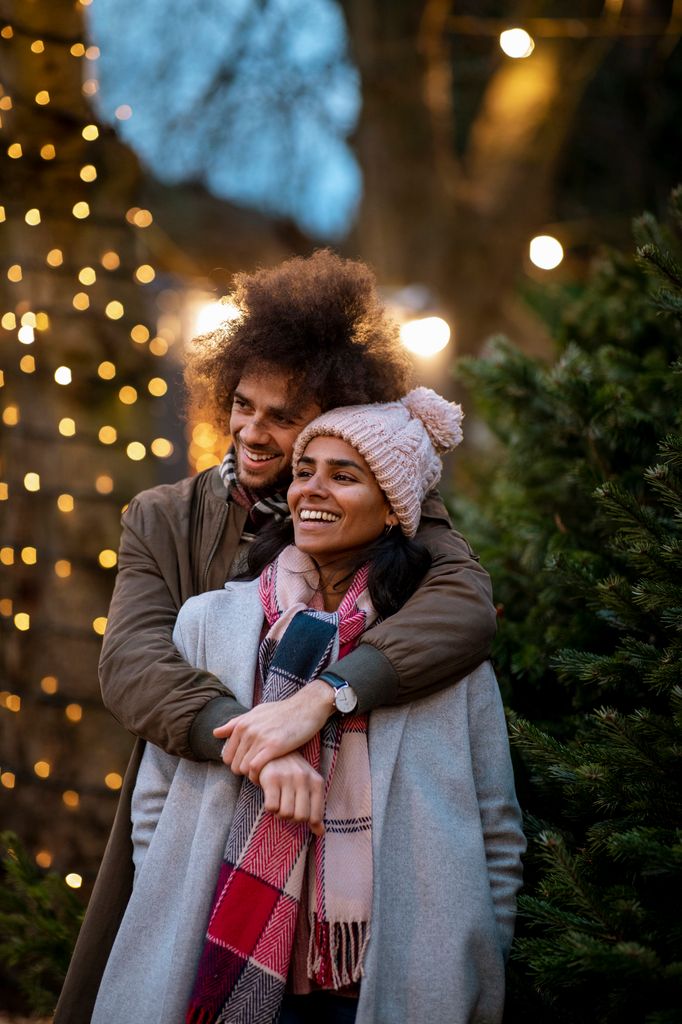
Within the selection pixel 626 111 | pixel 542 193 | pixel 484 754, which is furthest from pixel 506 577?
pixel 626 111

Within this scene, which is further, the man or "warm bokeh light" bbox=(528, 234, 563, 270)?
"warm bokeh light" bbox=(528, 234, 563, 270)

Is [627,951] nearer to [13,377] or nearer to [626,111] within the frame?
[13,377]

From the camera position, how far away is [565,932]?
84.0 inches

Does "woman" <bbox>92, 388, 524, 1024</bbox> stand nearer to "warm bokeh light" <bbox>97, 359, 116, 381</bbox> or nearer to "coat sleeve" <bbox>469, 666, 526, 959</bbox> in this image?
"coat sleeve" <bbox>469, 666, 526, 959</bbox>

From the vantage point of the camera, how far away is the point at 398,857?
2184 millimetres

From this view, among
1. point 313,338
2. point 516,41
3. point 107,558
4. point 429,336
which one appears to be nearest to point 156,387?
point 107,558

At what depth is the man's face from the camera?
2.62m

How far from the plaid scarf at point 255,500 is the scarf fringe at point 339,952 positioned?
1.02 m

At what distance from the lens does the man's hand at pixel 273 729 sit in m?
2.08

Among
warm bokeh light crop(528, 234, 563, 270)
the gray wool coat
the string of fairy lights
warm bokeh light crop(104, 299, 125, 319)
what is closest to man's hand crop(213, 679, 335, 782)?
the gray wool coat

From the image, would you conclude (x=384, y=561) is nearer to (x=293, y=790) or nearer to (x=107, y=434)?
(x=293, y=790)

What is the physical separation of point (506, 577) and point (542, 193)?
23.1 ft

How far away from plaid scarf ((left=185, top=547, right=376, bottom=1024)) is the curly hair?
0.70 m

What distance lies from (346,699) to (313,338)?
102cm
